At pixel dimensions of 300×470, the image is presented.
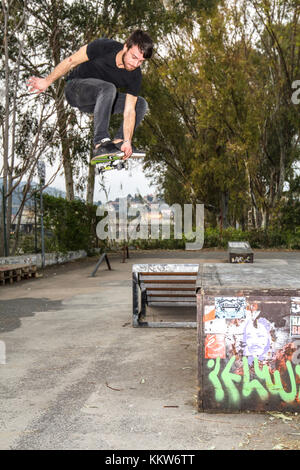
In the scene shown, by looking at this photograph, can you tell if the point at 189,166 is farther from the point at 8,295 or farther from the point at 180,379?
the point at 180,379

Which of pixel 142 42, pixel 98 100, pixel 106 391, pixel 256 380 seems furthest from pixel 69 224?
pixel 256 380

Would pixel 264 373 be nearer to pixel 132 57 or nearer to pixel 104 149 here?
pixel 104 149

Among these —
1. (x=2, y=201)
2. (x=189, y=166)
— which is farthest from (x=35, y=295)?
(x=189, y=166)

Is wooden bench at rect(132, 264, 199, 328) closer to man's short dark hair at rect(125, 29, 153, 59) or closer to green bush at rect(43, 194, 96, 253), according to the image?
man's short dark hair at rect(125, 29, 153, 59)

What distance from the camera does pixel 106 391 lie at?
4520 millimetres

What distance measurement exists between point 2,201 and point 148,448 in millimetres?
12412

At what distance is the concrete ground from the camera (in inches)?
137

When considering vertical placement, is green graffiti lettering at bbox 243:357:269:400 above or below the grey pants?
below

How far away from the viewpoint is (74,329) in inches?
277

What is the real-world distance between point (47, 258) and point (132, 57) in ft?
33.6

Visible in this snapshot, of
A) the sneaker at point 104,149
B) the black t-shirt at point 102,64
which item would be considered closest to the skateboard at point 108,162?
the sneaker at point 104,149

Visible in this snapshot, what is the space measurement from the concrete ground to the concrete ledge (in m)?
6.09

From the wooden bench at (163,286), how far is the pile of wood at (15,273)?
18.6ft

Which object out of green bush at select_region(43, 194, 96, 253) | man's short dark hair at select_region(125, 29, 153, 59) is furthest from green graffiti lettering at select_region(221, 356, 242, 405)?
green bush at select_region(43, 194, 96, 253)
